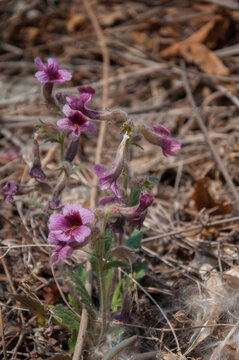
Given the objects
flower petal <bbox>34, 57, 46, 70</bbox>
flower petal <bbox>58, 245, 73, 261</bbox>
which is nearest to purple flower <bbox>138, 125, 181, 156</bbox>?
flower petal <bbox>34, 57, 46, 70</bbox>

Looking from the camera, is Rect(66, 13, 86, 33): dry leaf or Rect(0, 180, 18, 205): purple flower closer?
Rect(0, 180, 18, 205): purple flower

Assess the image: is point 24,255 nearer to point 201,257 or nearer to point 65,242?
point 65,242

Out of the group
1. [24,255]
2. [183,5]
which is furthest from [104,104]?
[183,5]

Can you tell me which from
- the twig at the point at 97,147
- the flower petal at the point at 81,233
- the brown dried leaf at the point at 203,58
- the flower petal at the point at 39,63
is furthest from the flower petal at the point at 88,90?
the brown dried leaf at the point at 203,58

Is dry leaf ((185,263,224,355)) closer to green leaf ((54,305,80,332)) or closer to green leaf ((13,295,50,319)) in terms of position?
green leaf ((54,305,80,332))

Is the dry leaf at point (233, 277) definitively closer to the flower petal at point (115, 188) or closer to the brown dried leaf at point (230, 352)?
the brown dried leaf at point (230, 352)

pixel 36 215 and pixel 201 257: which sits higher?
pixel 36 215

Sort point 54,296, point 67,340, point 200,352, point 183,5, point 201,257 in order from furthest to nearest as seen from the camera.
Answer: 1. point 183,5
2. point 201,257
3. point 54,296
4. point 67,340
5. point 200,352
